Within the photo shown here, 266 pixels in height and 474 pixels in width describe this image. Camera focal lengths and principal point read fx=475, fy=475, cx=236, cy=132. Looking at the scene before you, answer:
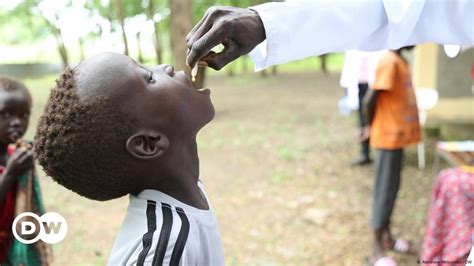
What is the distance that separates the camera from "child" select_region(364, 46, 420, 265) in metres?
3.21

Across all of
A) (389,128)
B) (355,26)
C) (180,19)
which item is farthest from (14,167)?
(180,19)

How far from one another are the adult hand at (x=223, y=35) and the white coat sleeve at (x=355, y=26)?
0.06 m

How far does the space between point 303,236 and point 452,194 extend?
1503mm

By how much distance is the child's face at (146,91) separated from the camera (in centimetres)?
96

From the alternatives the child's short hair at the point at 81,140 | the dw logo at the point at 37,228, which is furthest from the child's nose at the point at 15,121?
the child's short hair at the point at 81,140

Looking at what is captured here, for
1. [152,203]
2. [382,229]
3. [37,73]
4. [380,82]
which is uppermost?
[152,203]

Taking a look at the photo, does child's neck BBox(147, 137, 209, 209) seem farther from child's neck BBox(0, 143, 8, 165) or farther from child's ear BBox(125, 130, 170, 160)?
child's neck BBox(0, 143, 8, 165)

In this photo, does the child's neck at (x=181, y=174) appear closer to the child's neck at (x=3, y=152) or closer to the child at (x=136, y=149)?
the child at (x=136, y=149)

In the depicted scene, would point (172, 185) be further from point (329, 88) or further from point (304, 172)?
point (329, 88)

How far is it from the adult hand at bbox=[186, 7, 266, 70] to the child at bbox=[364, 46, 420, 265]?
231 centimetres

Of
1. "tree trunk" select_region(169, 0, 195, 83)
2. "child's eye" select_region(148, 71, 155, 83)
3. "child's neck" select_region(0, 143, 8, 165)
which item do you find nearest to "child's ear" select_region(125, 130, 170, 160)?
"child's eye" select_region(148, 71, 155, 83)

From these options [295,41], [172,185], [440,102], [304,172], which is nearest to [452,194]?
[295,41]

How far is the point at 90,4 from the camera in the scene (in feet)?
40.7

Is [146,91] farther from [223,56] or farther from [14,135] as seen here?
[14,135]
